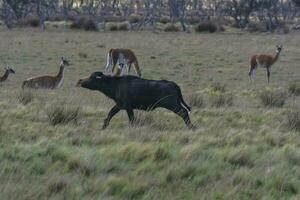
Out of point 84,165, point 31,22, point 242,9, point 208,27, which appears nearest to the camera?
point 84,165

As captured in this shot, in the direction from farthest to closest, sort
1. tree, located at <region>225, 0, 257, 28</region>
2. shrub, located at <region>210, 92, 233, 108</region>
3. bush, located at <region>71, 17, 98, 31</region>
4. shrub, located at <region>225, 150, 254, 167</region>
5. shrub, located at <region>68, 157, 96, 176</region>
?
tree, located at <region>225, 0, 257, 28</region>
bush, located at <region>71, 17, 98, 31</region>
shrub, located at <region>210, 92, 233, 108</region>
shrub, located at <region>225, 150, 254, 167</region>
shrub, located at <region>68, 157, 96, 176</region>

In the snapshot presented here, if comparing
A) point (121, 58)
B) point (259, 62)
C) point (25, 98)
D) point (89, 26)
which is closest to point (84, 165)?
point (25, 98)

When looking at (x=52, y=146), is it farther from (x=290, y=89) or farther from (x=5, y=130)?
(x=290, y=89)

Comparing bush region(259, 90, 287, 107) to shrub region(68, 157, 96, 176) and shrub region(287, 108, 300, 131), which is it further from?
shrub region(68, 157, 96, 176)

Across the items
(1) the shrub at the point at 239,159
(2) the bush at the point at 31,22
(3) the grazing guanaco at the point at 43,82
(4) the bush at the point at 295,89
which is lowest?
(2) the bush at the point at 31,22

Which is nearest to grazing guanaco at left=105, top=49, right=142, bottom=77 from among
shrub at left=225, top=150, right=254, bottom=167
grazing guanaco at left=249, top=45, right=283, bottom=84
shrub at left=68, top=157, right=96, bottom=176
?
grazing guanaco at left=249, top=45, right=283, bottom=84

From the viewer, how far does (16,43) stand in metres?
37.1

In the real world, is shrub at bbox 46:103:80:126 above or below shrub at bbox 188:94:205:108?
above

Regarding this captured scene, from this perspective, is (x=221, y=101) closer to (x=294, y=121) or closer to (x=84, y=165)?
(x=294, y=121)

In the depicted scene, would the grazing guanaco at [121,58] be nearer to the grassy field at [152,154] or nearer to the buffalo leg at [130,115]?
the grassy field at [152,154]

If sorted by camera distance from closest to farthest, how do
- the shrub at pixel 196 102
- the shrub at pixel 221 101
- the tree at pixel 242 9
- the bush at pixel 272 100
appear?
the shrub at pixel 196 102 < the bush at pixel 272 100 < the shrub at pixel 221 101 < the tree at pixel 242 9

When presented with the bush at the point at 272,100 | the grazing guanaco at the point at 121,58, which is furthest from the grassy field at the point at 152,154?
the grazing guanaco at the point at 121,58

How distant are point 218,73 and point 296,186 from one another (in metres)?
18.2

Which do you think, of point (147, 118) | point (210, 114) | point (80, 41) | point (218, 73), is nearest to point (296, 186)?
point (147, 118)
